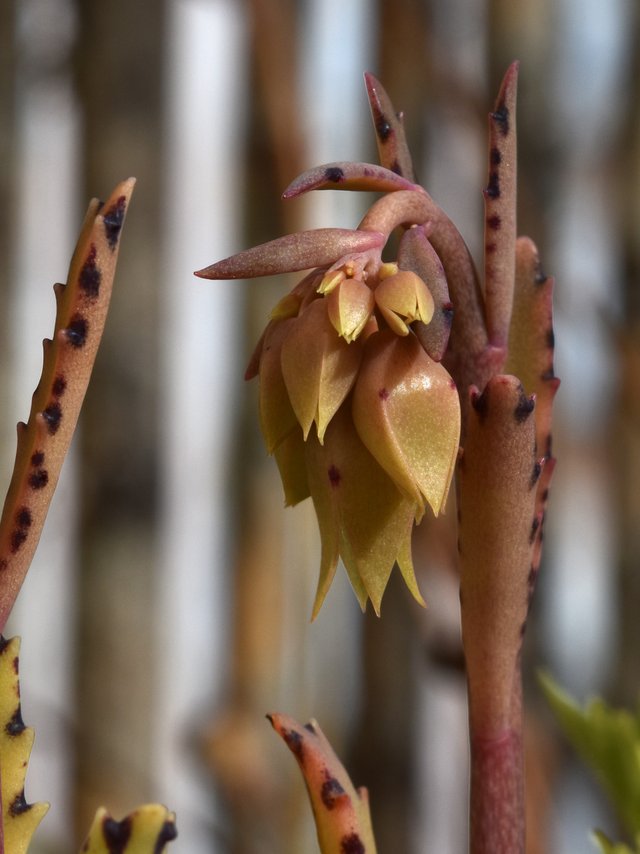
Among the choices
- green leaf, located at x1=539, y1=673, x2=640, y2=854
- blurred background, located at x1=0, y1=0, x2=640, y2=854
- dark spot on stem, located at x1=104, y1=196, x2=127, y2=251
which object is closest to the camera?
dark spot on stem, located at x1=104, y1=196, x2=127, y2=251

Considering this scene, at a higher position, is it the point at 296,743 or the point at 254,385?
the point at 254,385

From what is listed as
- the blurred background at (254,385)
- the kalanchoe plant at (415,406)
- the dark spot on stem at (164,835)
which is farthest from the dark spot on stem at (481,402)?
the blurred background at (254,385)

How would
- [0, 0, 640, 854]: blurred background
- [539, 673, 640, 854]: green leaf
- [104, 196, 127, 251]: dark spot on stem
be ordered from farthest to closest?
[0, 0, 640, 854]: blurred background, [539, 673, 640, 854]: green leaf, [104, 196, 127, 251]: dark spot on stem

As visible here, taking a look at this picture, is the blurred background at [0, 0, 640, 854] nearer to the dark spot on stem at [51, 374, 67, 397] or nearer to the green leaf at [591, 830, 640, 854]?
the green leaf at [591, 830, 640, 854]

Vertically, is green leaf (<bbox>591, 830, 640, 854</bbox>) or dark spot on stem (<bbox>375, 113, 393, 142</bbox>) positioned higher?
dark spot on stem (<bbox>375, 113, 393, 142</bbox>)

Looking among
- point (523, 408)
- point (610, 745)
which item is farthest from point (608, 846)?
point (523, 408)

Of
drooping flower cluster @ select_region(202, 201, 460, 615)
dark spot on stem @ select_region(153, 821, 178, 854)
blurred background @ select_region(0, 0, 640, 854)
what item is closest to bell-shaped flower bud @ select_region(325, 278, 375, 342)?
drooping flower cluster @ select_region(202, 201, 460, 615)

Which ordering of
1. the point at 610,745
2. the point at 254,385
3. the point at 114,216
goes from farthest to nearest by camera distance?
the point at 254,385 < the point at 610,745 < the point at 114,216

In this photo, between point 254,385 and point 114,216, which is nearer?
point 114,216

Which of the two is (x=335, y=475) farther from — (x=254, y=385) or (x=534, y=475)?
(x=254, y=385)
